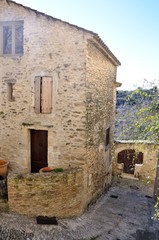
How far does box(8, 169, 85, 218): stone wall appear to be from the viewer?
23.9 feet

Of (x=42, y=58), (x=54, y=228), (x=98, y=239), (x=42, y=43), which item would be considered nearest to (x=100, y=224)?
(x=98, y=239)

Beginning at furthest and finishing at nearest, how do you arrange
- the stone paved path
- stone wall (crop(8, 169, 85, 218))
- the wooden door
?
the wooden door < stone wall (crop(8, 169, 85, 218)) < the stone paved path

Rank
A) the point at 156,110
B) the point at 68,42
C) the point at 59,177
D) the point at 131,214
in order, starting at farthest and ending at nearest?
the point at 131,214 < the point at 68,42 < the point at 59,177 < the point at 156,110

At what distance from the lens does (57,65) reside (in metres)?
8.24

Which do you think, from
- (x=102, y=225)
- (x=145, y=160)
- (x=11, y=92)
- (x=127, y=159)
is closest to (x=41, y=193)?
(x=102, y=225)

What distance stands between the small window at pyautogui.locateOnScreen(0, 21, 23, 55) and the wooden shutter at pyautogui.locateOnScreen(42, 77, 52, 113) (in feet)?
5.52

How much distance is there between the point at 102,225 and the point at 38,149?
3.88 meters

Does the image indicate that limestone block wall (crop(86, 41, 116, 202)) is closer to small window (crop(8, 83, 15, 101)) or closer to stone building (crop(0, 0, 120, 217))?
stone building (crop(0, 0, 120, 217))

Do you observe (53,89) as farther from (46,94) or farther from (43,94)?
(43,94)

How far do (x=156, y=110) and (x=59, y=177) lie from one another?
165 inches

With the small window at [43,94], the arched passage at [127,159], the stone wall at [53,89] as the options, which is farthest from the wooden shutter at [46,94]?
the arched passage at [127,159]

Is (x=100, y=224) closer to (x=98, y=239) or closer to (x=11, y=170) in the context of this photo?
(x=98, y=239)

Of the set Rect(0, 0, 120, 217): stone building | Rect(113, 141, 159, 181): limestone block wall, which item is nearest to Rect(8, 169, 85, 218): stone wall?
Rect(0, 0, 120, 217): stone building

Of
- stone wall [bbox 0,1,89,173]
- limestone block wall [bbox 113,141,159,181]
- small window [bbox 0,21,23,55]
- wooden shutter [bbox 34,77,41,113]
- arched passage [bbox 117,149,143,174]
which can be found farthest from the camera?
arched passage [bbox 117,149,143,174]
